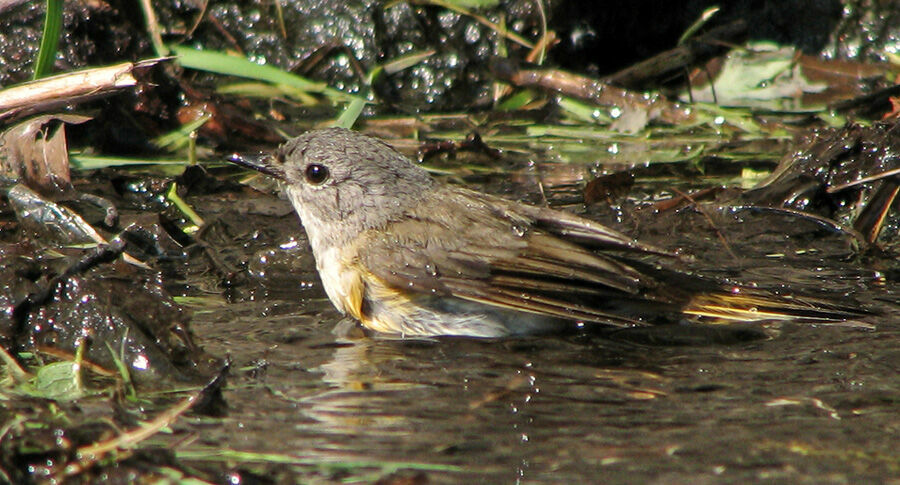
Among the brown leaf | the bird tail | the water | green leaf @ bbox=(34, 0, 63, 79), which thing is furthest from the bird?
green leaf @ bbox=(34, 0, 63, 79)

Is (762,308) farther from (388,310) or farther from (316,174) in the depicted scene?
(316,174)

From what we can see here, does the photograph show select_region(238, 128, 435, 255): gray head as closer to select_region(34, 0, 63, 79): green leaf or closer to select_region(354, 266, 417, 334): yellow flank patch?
select_region(354, 266, 417, 334): yellow flank patch

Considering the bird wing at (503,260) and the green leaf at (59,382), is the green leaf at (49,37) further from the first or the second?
the green leaf at (59,382)

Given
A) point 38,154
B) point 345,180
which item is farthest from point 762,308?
point 38,154

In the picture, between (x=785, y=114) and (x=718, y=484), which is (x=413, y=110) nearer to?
(x=785, y=114)

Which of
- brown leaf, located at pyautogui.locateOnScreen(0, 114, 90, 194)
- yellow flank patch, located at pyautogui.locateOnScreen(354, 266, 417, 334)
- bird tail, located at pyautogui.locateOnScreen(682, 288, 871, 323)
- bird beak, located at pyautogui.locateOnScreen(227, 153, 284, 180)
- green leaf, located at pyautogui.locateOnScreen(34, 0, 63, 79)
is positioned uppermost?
green leaf, located at pyautogui.locateOnScreen(34, 0, 63, 79)

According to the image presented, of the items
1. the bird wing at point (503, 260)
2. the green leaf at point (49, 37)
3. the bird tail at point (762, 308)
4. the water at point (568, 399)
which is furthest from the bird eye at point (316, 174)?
the bird tail at point (762, 308)
